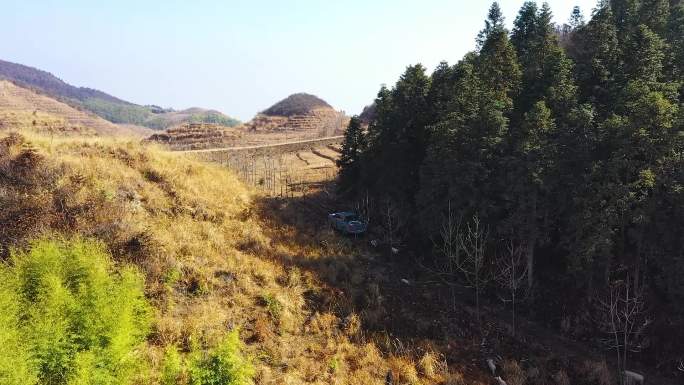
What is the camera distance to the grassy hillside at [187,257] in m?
14.9

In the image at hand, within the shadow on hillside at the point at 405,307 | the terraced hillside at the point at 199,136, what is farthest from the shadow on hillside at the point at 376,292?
the terraced hillside at the point at 199,136

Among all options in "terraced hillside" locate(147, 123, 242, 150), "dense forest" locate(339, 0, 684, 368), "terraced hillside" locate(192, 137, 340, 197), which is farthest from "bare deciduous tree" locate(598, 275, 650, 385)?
"terraced hillside" locate(147, 123, 242, 150)

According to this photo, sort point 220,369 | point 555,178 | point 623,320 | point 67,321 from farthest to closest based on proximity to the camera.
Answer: point 555,178 → point 623,320 → point 67,321 → point 220,369

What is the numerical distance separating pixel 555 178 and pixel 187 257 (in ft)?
58.8

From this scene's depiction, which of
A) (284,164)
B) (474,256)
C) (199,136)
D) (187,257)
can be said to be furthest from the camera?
(199,136)

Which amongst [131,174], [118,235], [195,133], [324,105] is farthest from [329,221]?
[324,105]

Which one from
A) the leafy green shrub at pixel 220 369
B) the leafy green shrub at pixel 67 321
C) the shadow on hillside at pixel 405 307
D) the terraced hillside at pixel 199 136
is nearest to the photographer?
the leafy green shrub at pixel 67 321

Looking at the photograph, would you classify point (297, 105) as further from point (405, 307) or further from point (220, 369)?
point (220, 369)

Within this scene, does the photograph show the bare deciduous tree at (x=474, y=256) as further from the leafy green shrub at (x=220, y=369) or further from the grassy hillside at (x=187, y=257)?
the leafy green shrub at (x=220, y=369)

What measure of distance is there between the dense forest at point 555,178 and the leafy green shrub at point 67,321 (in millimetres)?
14187

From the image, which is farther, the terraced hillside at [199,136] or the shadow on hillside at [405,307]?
the terraced hillside at [199,136]

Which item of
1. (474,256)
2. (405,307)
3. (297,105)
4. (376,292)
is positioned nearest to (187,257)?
(376,292)

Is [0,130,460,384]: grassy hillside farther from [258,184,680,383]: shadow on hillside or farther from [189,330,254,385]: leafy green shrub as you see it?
[189,330,254,385]: leafy green shrub

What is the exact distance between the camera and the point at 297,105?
120 metres
